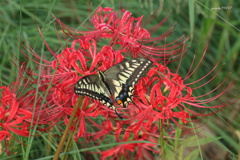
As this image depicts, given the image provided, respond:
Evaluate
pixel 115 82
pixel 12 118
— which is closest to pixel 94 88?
pixel 115 82

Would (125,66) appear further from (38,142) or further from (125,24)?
(38,142)

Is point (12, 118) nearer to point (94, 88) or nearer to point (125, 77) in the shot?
point (94, 88)

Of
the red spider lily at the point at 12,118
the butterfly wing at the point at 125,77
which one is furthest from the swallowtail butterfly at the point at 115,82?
the red spider lily at the point at 12,118

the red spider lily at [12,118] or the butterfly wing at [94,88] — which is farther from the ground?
the butterfly wing at [94,88]

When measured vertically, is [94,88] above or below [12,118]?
above

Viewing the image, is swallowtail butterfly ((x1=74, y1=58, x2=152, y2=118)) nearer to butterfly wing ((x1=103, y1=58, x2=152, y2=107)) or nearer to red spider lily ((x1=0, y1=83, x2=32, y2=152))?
butterfly wing ((x1=103, y1=58, x2=152, y2=107))

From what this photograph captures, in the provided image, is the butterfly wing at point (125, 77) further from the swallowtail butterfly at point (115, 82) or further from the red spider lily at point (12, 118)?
the red spider lily at point (12, 118)

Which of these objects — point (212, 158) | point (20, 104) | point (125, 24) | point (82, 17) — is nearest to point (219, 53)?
point (212, 158)
